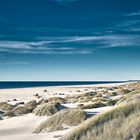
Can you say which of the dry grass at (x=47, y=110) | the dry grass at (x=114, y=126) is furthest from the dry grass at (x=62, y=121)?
the dry grass at (x=47, y=110)

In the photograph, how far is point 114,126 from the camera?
31.0 ft

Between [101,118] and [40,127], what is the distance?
3.25m

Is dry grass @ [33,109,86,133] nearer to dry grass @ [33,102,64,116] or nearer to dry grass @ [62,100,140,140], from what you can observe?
dry grass @ [62,100,140,140]

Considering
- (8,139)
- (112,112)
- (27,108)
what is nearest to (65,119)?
(8,139)

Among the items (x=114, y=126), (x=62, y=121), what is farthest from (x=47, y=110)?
(x=114, y=126)

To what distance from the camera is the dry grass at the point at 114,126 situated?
9.03 meters

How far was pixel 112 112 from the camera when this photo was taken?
33.6 ft

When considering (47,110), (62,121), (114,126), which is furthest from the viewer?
(47,110)

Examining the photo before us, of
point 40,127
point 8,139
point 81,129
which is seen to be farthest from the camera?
point 40,127

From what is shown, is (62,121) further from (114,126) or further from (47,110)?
(47,110)

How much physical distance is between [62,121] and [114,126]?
372 centimetres

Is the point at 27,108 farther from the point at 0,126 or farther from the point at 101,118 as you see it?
the point at 101,118

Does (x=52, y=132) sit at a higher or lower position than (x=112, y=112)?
lower

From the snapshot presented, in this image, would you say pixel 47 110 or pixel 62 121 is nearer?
pixel 62 121
